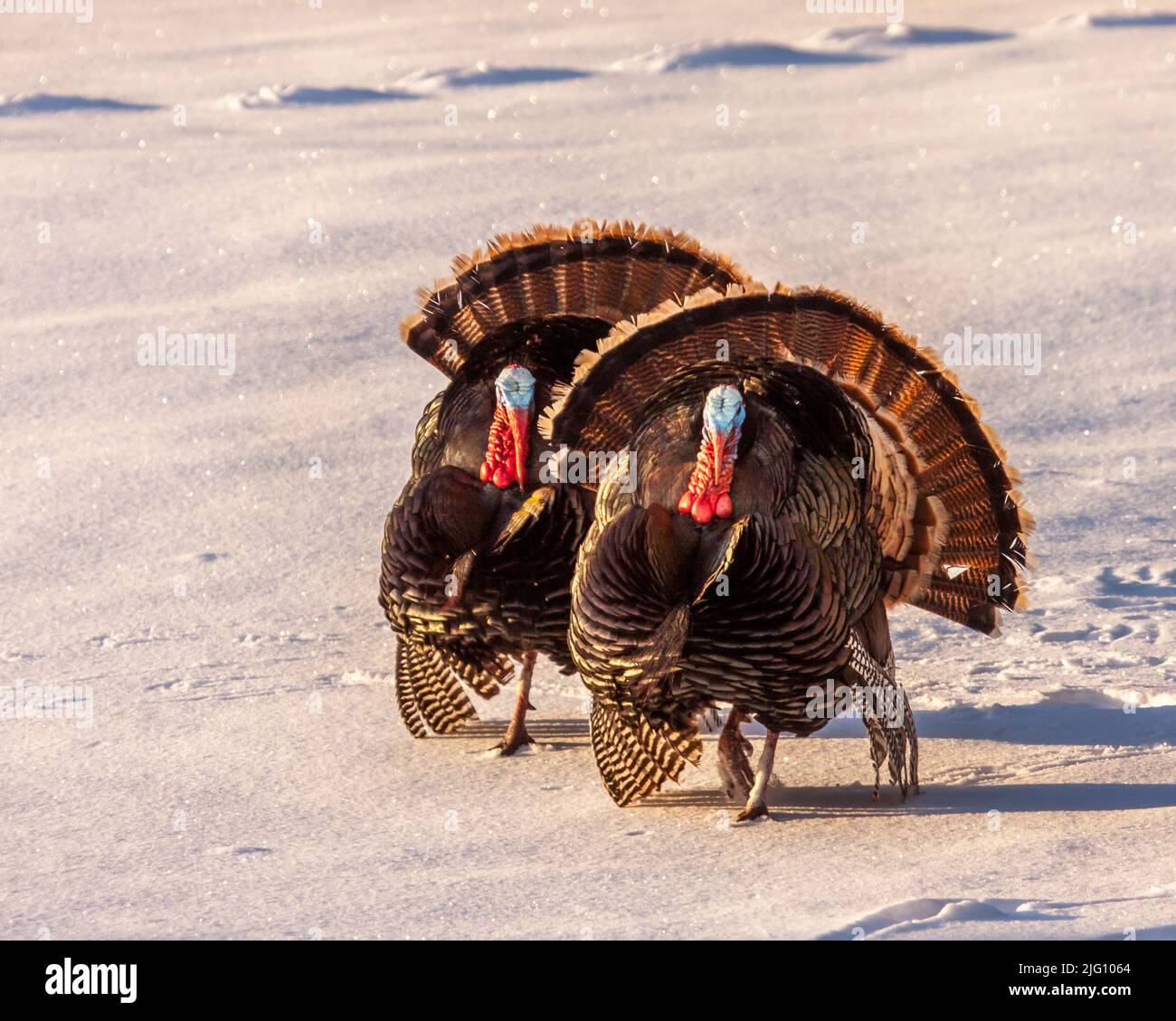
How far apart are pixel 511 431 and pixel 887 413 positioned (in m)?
0.98

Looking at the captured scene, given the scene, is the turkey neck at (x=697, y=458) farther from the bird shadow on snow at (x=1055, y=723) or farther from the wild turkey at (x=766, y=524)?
the bird shadow on snow at (x=1055, y=723)

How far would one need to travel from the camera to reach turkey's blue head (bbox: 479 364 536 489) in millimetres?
4578

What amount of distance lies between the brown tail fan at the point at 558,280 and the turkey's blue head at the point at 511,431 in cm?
35

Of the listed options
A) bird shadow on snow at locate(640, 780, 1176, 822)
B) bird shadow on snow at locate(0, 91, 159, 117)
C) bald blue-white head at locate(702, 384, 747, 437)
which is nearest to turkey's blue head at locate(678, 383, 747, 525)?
bald blue-white head at locate(702, 384, 747, 437)

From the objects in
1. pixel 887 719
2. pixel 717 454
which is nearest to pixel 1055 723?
pixel 887 719

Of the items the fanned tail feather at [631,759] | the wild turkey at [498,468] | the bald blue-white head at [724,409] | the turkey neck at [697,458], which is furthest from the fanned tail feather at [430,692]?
the bald blue-white head at [724,409]

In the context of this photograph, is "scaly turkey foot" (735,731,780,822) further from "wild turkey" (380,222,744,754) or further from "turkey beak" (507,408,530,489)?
"turkey beak" (507,408,530,489)

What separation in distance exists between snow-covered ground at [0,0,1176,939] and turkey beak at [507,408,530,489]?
82 cm

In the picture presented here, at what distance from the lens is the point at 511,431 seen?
4598mm

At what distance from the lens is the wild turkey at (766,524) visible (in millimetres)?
3949

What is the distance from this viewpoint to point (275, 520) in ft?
21.7

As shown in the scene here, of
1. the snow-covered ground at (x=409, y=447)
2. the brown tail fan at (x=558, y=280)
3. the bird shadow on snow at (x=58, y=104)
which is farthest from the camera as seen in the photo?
the bird shadow on snow at (x=58, y=104)

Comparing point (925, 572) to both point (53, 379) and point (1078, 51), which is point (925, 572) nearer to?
point (53, 379)

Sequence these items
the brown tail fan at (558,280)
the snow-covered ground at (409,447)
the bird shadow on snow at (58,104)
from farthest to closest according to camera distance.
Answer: the bird shadow on snow at (58,104) → the brown tail fan at (558,280) → the snow-covered ground at (409,447)
